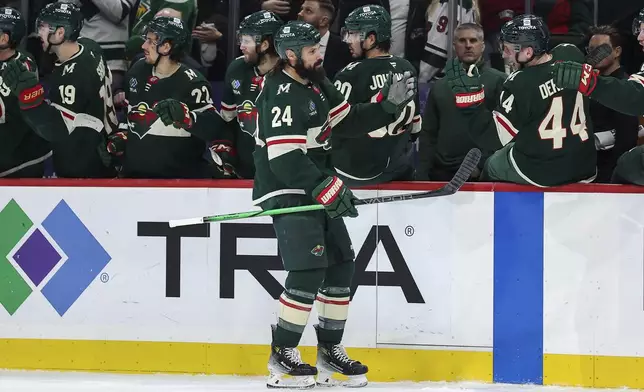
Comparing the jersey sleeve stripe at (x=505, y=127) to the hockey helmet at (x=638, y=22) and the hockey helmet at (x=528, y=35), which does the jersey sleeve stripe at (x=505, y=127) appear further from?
the hockey helmet at (x=638, y=22)

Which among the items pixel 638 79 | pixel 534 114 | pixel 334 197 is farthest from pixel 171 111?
pixel 638 79

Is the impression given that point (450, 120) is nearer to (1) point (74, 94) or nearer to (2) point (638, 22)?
(2) point (638, 22)

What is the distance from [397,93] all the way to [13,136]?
205 centimetres

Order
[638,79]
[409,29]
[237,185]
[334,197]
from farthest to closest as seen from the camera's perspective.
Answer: [409,29]
[237,185]
[638,79]
[334,197]

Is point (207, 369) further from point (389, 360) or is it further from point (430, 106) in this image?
point (430, 106)

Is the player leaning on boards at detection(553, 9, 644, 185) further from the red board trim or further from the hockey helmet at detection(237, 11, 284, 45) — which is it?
the hockey helmet at detection(237, 11, 284, 45)

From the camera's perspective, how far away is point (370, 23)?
5605mm

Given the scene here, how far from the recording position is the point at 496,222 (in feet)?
17.4

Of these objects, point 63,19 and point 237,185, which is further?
point 63,19

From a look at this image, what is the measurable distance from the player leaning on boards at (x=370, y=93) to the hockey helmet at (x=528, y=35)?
560mm

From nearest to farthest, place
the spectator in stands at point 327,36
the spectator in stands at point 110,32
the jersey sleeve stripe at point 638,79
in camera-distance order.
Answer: the jersey sleeve stripe at point 638,79, the spectator in stands at point 327,36, the spectator in stands at point 110,32

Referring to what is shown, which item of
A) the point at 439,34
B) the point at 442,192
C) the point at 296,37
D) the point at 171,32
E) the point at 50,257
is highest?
the point at 296,37

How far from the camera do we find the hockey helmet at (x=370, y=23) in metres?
5.61

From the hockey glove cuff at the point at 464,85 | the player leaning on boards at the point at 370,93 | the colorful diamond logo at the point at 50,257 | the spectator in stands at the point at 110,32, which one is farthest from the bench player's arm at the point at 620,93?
the spectator in stands at the point at 110,32
